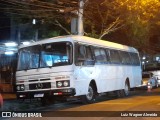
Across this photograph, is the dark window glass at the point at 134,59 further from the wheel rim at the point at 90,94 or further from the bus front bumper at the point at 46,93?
the bus front bumper at the point at 46,93

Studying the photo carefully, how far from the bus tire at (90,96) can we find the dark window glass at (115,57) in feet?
10.6

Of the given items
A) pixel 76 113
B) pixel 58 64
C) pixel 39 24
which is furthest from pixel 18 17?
pixel 76 113

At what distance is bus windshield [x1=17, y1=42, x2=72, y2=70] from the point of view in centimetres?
1655

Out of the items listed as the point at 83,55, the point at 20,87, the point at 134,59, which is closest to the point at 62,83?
the point at 83,55

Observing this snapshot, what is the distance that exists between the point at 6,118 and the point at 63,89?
3495mm

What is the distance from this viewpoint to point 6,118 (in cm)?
1334

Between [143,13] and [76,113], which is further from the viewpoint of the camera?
[143,13]

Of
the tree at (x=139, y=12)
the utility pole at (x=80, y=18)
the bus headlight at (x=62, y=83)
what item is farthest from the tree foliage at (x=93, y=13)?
the bus headlight at (x=62, y=83)

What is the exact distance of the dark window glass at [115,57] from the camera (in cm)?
2144

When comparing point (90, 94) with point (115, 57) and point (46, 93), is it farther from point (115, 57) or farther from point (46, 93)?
point (115, 57)

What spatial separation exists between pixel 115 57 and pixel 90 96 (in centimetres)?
452

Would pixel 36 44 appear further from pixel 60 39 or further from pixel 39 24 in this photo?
pixel 39 24

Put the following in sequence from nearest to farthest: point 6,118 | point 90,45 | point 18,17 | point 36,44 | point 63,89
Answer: point 6,118 < point 63,89 < point 36,44 < point 90,45 < point 18,17

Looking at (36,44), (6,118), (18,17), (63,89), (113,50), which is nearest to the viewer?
(6,118)
